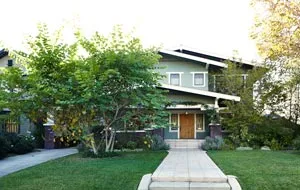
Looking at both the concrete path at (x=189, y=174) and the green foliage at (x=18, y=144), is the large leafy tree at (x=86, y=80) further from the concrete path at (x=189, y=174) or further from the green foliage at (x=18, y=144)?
the concrete path at (x=189, y=174)

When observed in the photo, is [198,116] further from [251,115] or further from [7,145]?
[7,145]

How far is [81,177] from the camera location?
9.46 metres

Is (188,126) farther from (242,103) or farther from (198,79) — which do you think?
(242,103)

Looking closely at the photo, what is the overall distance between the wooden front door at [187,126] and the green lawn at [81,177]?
1161cm

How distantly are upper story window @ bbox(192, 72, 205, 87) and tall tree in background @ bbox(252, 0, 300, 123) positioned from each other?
14.4ft

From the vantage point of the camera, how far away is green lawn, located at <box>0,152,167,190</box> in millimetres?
8398

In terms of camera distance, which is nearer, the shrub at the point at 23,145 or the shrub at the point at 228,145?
the shrub at the point at 23,145

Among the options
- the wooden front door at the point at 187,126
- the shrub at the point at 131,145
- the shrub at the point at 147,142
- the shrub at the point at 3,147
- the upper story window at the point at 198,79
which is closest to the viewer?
the shrub at the point at 3,147

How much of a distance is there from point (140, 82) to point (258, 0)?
27.6 ft

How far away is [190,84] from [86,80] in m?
12.1

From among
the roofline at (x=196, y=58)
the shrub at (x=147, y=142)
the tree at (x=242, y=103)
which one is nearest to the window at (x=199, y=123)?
the tree at (x=242, y=103)

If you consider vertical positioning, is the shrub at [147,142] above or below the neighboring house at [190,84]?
below

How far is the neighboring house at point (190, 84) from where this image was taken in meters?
21.9

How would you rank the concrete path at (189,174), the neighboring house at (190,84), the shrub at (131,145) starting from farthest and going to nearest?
1. the neighboring house at (190,84)
2. the shrub at (131,145)
3. the concrete path at (189,174)
